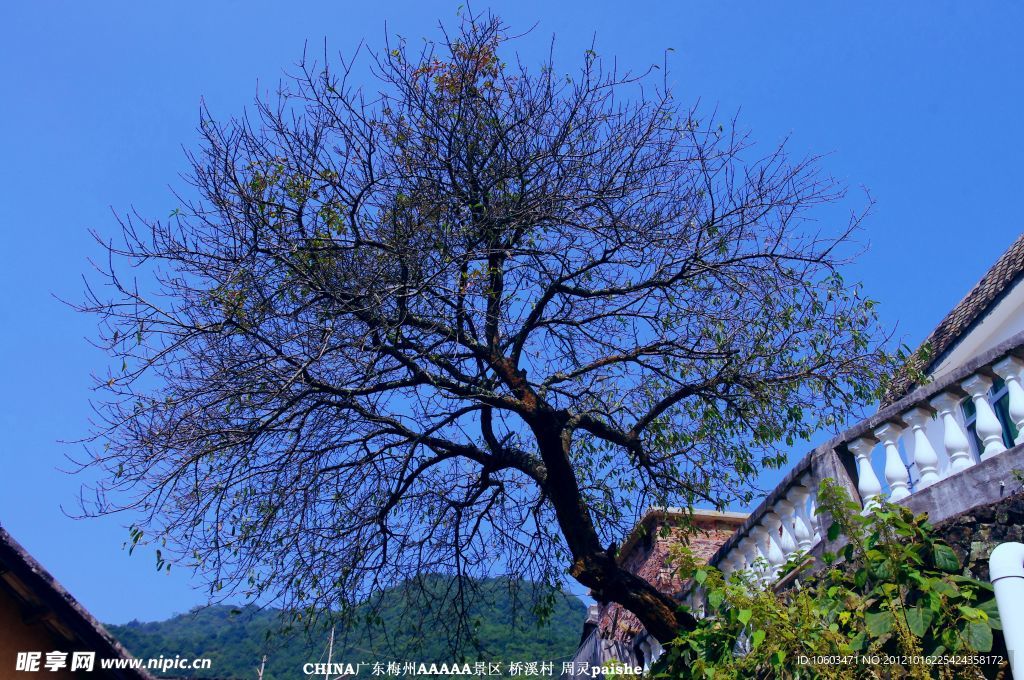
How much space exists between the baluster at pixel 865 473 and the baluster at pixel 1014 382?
1.00m

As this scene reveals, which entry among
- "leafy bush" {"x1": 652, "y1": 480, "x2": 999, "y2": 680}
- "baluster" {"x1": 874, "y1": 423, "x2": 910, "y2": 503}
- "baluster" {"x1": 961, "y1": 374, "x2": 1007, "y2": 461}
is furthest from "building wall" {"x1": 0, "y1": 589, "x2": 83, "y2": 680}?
"baluster" {"x1": 961, "y1": 374, "x2": 1007, "y2": 461}

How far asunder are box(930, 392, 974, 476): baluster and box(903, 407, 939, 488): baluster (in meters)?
0.10

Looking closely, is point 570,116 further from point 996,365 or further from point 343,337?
point 996,365

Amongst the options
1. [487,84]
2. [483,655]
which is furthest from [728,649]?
[487,84]

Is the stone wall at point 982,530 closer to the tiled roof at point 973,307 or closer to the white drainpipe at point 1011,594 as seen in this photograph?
the white drainpipe at point 1011,594

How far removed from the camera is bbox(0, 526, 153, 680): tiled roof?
27.1 feet

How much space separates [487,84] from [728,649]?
18.2 feet

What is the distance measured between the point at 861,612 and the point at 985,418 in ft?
4.44

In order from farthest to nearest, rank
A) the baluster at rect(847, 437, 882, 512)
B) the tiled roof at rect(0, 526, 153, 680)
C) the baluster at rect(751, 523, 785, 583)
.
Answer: the tiled roof at rect(0, 526, 153, 680), the baluster at rect(751, 523, 785, 583), the baluster at rect(847, 437, 882, 512)

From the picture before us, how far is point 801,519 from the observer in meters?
6.64

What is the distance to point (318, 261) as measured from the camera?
7723mm

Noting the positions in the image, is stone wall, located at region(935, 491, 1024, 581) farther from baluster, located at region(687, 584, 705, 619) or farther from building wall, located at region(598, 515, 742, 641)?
building wall, located at region(598, 515, 742, 641)

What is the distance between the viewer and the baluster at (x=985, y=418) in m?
5.30

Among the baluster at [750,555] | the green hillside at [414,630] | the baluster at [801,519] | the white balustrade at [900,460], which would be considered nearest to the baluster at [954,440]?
the white balustrade at [900,460]
